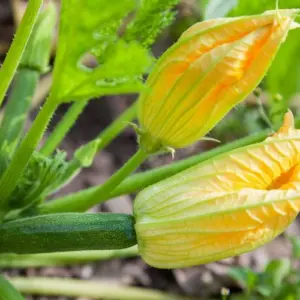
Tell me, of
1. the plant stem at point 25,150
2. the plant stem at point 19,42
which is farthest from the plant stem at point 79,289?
the plant stem at point 19,42

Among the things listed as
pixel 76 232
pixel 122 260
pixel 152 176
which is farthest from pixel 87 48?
pixel 122 260

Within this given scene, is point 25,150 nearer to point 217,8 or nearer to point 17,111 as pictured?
point 17,111

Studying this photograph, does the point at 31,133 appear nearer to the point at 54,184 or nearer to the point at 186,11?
the point at 54,184

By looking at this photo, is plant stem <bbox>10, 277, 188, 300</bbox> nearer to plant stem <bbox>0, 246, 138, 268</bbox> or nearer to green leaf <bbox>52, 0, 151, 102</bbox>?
plant stem <bbox>0, 246, 138, 268</bbox>

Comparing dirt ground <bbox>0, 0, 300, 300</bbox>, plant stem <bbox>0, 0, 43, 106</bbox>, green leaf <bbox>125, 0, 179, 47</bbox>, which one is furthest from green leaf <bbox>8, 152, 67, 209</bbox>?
dirt ground <bbox>0, 0, 300, 300</bbox>

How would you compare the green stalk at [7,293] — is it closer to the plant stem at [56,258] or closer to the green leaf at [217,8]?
the plant stem at [56,258]

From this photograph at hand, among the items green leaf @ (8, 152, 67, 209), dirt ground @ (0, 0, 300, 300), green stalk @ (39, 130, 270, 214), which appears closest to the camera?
green leaf @ (8, 152, 67, 209)

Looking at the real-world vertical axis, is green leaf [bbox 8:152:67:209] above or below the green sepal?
below

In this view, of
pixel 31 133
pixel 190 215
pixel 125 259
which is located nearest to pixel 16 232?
pixel 31 133
